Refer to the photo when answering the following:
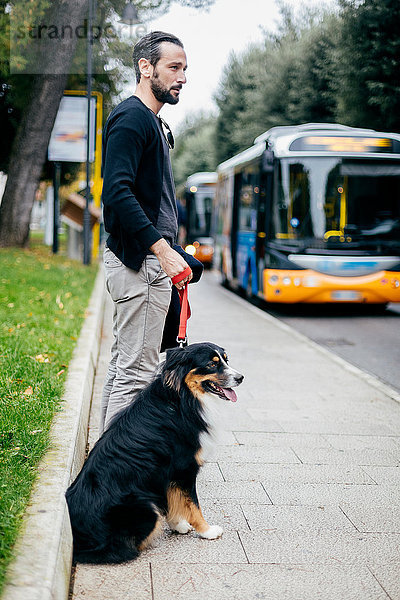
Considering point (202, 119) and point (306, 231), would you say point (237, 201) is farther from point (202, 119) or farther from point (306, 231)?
point (202, 119)

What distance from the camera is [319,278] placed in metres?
12.3

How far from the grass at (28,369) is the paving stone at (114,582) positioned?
394 mm

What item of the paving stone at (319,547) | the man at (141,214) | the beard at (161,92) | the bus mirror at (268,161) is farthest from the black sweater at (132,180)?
the bus mirror at (268,161)

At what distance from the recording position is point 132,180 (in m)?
3.57

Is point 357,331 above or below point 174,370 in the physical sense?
below

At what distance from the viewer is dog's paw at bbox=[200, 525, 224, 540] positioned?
11.5 ft

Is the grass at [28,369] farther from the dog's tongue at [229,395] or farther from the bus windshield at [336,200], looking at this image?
the bus windshield at [336,200]

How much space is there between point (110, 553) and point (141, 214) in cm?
158

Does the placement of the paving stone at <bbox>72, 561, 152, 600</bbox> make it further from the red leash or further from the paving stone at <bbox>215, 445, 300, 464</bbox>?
the paving stone at <bbox>215, 445, 300, 464</bbox>

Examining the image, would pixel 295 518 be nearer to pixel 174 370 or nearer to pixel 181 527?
pixel 181 527

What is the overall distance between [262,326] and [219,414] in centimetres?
789

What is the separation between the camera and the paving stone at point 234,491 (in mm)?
4078


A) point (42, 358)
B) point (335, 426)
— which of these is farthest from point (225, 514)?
point (42, 358)

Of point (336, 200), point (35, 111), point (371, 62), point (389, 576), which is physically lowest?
point (389, 576)
